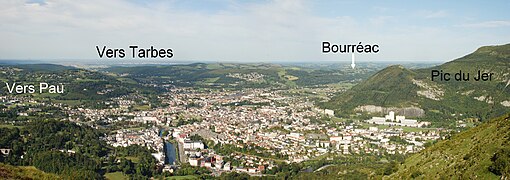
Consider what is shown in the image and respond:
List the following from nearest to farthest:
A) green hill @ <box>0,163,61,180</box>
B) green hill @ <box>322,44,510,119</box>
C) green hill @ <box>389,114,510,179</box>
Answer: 1. green hill @ <box>389,114,510,179</box>
2. green hill @ <box>0,163,61,180</box>
3. green hill @ <box>322,44,510,119</box>

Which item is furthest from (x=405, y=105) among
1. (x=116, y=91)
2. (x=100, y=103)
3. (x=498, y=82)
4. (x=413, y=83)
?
(x=116, y=91)

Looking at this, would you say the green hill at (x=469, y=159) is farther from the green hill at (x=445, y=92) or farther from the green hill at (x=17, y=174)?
the green hill at (x=445, y=92)

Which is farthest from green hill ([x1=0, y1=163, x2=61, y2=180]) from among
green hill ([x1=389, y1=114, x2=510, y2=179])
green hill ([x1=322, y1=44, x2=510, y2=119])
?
green hill ([x1=322, y1=44, x2=510, y2=119])

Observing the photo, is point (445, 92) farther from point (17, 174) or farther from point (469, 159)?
point (17, 174)

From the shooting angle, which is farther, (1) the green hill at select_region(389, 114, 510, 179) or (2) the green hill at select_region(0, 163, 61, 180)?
(2) the green hill at select_region(0, 163, 61, 180)

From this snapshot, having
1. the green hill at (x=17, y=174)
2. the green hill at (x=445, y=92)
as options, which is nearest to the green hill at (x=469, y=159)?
the green hill at (x=17, y=174)

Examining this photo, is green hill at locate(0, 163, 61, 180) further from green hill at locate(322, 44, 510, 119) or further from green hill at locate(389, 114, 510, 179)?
green hill at locate(322, 44, 510, 119)

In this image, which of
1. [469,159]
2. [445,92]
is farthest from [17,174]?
[445,92]
